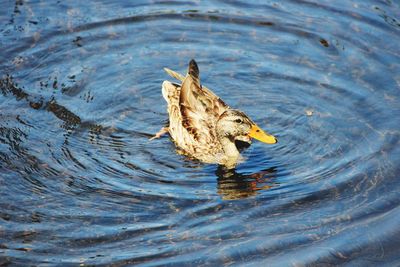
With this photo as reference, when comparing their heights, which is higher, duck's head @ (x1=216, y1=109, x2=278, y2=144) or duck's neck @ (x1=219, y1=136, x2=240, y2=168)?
duck's head @ (x1=216, y1=109, x2=278, y2=144)

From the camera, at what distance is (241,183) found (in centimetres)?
966

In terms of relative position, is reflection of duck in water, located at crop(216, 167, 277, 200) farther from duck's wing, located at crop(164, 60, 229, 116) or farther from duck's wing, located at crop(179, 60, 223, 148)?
duck's wing, located at crop(164, 60, 229, 116)

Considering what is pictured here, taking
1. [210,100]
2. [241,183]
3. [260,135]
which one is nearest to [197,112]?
[210,100]

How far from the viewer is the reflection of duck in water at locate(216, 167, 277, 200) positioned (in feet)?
30.6

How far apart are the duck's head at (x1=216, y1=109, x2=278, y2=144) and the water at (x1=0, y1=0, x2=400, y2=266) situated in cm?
27

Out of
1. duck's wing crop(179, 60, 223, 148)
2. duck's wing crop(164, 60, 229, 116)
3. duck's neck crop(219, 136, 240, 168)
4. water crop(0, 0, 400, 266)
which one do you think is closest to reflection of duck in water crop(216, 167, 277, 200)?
water crop(0, 0, 400, 266)

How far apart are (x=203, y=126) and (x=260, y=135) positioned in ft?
2.76

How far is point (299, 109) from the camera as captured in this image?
1086cm

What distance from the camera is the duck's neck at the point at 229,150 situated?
401 inches

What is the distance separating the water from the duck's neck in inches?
6.9

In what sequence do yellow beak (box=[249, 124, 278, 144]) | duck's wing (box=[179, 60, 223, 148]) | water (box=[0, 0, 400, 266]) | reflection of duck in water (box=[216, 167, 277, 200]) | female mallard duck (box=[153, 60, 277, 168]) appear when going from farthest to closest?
duck's wing (box=[179, 60, 223, 148]) < female mallard duck (box=[153, 60, 277, 168]) < yellow beak (box=[249, 124, 278, 144]) < reflection of duck in water (box=[216, 167, 277, 200]) < water (box=[0, 0, 400, 266])

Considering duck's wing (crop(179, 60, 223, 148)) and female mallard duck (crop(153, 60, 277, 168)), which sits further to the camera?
duck's wing (crop(179, 60, 223, 148))

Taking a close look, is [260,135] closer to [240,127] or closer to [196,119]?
[240,127]

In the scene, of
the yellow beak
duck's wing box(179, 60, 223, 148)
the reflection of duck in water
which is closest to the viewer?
the reflection of duck in water
